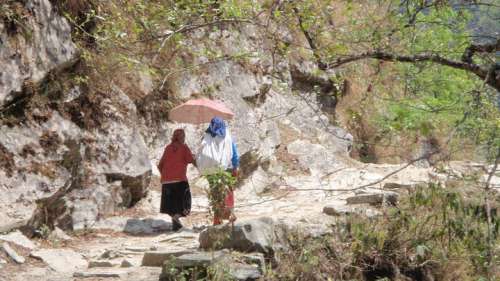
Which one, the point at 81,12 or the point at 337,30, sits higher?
the point at 81,12

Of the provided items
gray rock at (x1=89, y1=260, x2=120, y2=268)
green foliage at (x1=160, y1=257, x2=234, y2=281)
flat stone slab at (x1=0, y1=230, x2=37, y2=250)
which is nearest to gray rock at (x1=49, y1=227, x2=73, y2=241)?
flat stone slab at (x1=0, y1=230, x2=37, y2=250)

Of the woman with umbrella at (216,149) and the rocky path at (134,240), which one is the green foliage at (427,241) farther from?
→ the woman with umbrella at (216,149)

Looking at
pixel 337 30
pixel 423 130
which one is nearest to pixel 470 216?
pixel 337 30

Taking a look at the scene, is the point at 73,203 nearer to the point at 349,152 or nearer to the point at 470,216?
the point at 470,216

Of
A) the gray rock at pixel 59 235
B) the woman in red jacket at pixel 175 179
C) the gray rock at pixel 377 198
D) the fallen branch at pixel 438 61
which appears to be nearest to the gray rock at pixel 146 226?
the woman in red jacket at pixel 175 179

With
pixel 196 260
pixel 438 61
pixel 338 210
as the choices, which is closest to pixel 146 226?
pixel 338 210

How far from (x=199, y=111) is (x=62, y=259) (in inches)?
120

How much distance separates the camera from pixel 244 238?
600cm

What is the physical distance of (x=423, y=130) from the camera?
4.03 m

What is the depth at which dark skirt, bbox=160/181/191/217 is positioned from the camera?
849 cm

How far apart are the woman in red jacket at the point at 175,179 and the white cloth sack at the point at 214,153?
65 cm

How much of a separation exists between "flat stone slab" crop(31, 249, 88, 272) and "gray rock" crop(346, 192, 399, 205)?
12.0 ft

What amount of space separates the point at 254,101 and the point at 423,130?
380 inches

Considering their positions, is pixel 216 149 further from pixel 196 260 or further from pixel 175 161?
pixel 196 260
